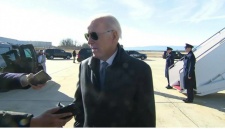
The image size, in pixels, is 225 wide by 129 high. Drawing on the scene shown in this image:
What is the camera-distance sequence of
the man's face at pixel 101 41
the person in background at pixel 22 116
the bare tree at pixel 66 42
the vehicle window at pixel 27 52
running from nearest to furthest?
the person in background at pixel 22 116
the man's face at pixel 101 41
the vehicle window at pixel 27 52
the bare tree at pixel 66 42

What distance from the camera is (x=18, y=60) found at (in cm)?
1060

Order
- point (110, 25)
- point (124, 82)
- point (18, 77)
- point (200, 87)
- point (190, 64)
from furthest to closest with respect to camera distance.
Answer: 1. point (200, 87)
2. point (190, 64)
3. point (110, 25)
4. point (124, 82)
5. point (18, 77)

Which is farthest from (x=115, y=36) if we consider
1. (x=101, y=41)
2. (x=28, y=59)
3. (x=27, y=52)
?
(x=27, y=52)

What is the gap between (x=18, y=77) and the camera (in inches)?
70.7

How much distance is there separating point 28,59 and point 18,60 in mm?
551

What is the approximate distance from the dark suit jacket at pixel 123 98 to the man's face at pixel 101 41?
0.67ft

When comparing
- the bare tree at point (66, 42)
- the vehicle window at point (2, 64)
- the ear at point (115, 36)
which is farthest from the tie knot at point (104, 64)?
the bare tree at point (66, 42)

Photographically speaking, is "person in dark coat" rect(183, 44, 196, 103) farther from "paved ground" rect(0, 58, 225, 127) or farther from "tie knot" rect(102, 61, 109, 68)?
"tie knot" rect(102, 61, 109, 68)

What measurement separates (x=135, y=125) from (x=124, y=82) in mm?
412

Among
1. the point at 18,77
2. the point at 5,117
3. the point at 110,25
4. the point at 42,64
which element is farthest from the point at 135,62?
the point at 42,64

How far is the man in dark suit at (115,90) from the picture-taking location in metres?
2.23

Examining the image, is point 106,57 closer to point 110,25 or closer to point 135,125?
point 110,25

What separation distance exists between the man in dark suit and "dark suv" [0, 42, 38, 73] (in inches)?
333

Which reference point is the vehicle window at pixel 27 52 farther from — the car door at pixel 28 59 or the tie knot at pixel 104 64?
the tie knot at pixel 104 64
